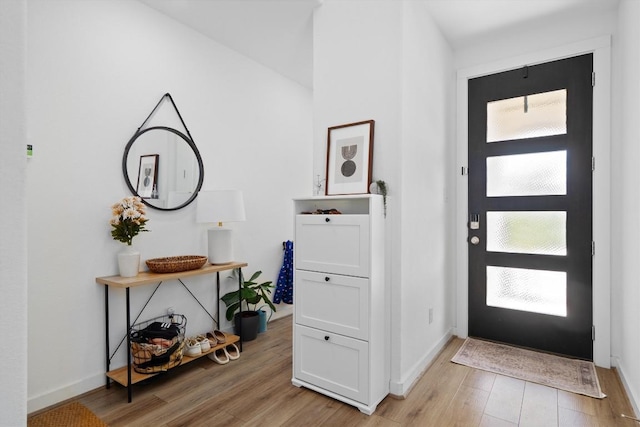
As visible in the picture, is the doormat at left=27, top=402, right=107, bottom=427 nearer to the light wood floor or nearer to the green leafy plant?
the light wood floor

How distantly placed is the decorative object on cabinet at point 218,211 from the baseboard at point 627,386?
108 inches

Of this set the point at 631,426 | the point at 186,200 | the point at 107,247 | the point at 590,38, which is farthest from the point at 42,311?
the point at 590,38

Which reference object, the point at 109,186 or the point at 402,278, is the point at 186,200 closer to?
the point at 109,186

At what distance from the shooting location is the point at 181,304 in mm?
2682

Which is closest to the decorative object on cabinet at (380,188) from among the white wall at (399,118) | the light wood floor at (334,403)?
the white wall at (399,118)

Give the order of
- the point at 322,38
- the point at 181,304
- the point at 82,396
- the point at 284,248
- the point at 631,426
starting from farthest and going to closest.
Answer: the point at 284,248
the point at 181,304
the point at 322,38
the point at 82,396
the point at 631,426

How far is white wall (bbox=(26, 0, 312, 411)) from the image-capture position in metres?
1.94

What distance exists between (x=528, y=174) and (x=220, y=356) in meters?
2.95

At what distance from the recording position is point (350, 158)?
89.7 inches

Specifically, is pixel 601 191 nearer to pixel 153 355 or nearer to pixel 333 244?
pixel 333 244

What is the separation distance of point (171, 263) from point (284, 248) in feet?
5.07

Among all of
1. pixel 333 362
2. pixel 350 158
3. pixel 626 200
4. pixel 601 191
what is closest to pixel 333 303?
pixel 333 362

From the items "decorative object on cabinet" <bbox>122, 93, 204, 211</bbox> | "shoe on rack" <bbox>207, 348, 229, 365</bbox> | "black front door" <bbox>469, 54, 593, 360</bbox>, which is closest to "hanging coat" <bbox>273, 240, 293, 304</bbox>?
"shoe on rack" <bbox>207, 348, 229, 365</bbox>

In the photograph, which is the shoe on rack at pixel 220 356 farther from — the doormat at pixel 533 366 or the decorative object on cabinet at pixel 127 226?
the doormat at pixel 533 366
